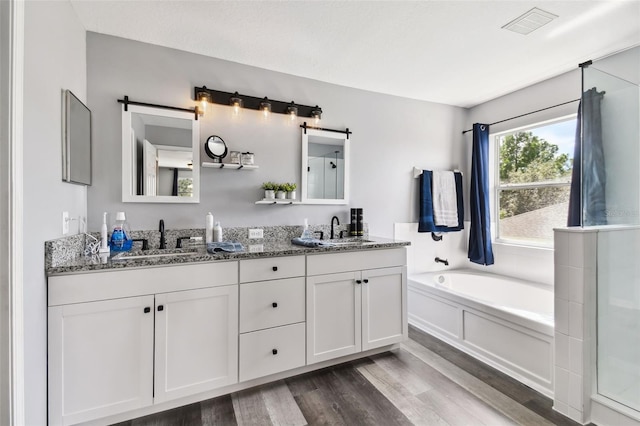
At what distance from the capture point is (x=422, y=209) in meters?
3.36

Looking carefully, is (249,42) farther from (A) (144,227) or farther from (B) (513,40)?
(B) (513,40)

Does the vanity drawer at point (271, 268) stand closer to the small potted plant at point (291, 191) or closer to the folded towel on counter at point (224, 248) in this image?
the folded towel on counter at point (224, 248)

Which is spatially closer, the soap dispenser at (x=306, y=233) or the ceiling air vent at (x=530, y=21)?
the ceiling air vent at (x=530, y=21)

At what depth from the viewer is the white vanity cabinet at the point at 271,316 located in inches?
76.1

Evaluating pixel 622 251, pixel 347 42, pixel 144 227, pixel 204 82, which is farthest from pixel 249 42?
pixel 622 251

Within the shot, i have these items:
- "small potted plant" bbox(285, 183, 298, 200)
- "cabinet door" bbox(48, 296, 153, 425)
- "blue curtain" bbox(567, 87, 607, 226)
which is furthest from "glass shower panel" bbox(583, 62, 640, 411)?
"cabinet door" bbox(48, 296, 153, 425)

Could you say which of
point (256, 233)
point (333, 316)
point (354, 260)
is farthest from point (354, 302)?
point (256, 233)

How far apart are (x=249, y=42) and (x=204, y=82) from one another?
49 centimetres

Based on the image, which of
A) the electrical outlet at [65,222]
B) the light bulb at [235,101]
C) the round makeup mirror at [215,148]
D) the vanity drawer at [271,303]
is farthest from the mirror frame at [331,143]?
the electrical outlet at [65,222]

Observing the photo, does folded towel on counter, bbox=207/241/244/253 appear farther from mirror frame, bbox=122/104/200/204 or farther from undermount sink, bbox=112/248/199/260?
mirror frame, bbox=122/104/200/204

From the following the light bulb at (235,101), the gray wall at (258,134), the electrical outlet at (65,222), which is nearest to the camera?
the electrical outlet at (65,222)

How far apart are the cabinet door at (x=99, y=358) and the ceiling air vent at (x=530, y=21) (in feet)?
9.33

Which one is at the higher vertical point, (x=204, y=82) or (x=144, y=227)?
(x=204, y=82)

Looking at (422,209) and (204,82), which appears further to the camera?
(422,209)
